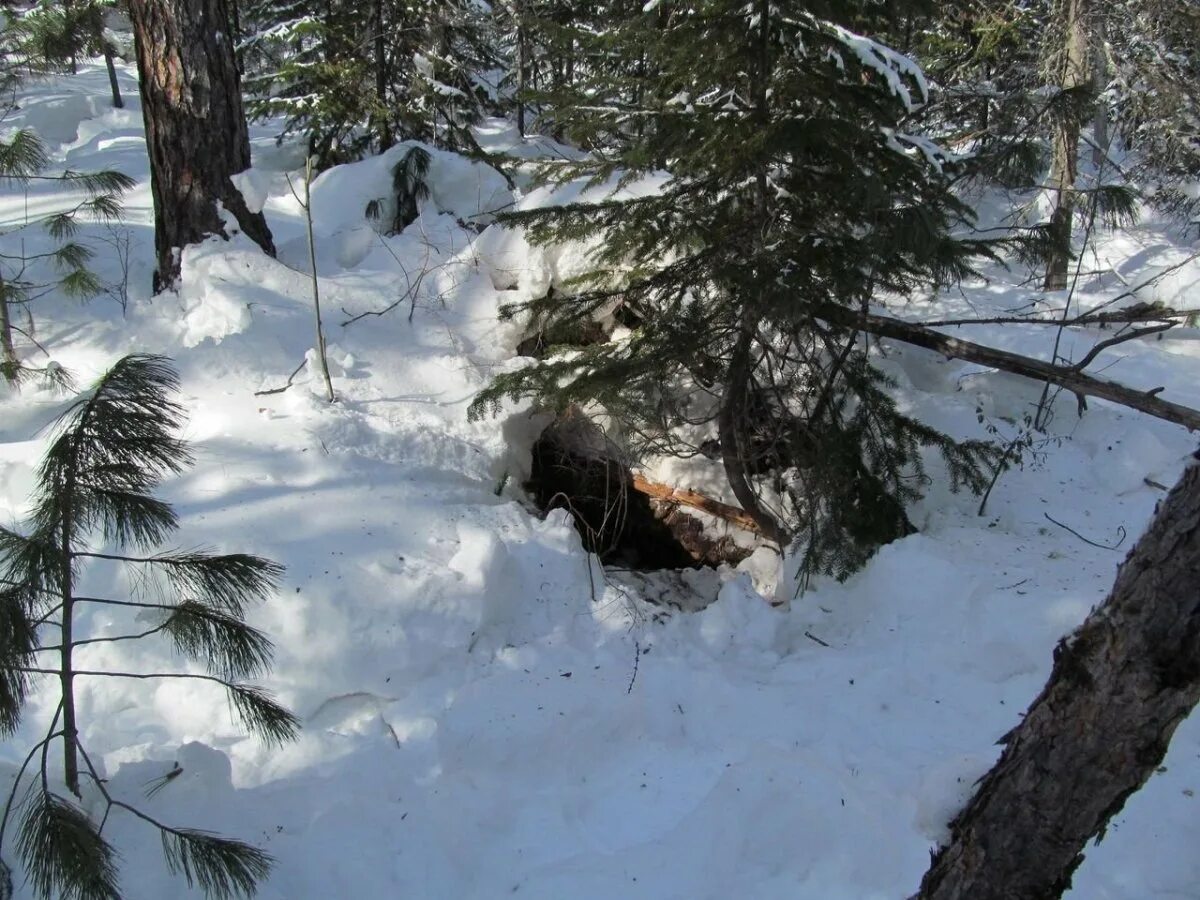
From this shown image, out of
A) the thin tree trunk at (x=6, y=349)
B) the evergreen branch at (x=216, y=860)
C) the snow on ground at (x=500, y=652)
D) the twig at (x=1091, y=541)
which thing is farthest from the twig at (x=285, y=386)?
the twig at (x=1091, y=541)

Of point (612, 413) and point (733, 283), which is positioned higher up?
point (733, 283)

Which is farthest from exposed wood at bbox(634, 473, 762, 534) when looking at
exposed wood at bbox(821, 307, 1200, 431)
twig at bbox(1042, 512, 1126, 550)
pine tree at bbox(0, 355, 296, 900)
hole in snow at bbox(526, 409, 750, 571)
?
pine tree at bbox(0, 355, 296, 900)

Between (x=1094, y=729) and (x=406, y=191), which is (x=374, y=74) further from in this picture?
(x=1094, y=729)

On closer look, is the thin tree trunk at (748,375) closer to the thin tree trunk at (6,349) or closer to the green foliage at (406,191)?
the green foliage at (406,191)

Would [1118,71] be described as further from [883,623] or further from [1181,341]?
[883,623]

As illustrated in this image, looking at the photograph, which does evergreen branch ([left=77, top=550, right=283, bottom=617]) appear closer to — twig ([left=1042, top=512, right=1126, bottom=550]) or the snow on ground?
the snow on ground

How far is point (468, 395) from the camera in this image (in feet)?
17.2

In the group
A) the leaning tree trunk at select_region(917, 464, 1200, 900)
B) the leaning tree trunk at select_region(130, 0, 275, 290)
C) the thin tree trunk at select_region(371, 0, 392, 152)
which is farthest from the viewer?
the thin tree trunk at select_region(371, 0, 392, 152)

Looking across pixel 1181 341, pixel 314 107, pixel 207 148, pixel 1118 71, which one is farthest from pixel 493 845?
pixel 1118 71

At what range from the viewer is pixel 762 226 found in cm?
402

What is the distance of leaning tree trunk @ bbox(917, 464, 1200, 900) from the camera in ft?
5.03

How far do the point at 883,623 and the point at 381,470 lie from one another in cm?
290

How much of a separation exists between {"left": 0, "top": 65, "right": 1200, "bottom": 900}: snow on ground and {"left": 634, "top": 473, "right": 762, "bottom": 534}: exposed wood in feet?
3.13

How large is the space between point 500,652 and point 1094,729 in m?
2.66
